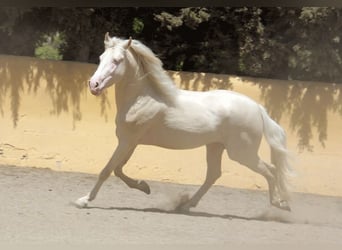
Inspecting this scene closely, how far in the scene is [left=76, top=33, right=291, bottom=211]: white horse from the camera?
823 cm

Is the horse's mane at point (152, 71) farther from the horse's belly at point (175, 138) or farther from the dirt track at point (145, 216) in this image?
the dirt track at point (145, 216)

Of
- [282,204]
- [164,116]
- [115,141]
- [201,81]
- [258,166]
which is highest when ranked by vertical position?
[164,116]

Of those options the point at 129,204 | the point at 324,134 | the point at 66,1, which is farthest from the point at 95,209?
the point at 324,134

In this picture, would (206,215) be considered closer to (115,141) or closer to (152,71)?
(152,71)

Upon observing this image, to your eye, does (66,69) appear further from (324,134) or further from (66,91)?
(324,134)

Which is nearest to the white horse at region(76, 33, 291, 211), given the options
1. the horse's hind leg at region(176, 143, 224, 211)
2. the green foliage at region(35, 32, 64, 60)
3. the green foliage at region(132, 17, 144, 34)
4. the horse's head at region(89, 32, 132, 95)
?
the horse's head at region(89, 32, 132, 95)

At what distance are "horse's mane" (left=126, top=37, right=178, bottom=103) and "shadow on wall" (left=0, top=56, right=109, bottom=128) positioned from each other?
340 centimetres

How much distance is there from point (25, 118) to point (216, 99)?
441 centimetres

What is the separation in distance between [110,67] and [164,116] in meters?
0.84

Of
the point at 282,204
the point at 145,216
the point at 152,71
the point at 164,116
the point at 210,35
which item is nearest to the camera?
the point at 145,216

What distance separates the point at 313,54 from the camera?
11562 mm

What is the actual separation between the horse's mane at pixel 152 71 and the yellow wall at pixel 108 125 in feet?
10.6

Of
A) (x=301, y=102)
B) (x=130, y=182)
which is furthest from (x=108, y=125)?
(x=130, y=182)

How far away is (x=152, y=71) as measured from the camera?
27.8 feet
